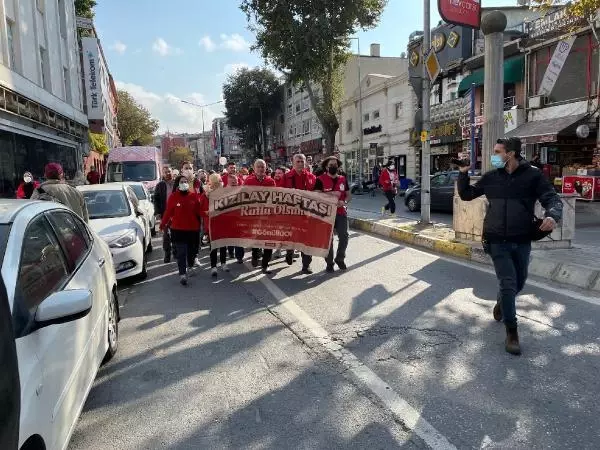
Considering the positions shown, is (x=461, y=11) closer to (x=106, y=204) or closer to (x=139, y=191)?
→ (x=106, y=204)

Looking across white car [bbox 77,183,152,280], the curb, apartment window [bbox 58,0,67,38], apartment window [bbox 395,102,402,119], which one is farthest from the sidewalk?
apartment window [bbox 58,0,67,38]

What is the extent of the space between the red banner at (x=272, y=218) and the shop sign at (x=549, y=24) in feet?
51.5

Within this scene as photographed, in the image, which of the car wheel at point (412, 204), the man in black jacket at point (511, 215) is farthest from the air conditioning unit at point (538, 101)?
the man in black jacket at point (511, 215)

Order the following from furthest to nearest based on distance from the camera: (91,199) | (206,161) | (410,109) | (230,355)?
(206,161)
(410,109)
(91,199)
(230,355)

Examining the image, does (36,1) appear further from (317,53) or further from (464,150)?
(464,150)

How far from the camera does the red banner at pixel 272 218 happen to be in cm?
782

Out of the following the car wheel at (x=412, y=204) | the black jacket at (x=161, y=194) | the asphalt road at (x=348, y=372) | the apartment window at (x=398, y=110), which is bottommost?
the asphalt road at (x=348, y=372)

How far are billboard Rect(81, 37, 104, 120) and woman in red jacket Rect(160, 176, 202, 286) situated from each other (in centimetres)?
2691

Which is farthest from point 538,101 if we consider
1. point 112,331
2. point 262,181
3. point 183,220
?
point 112,331

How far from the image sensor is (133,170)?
20.3 m

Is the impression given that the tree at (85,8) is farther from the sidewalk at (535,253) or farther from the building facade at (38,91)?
the sidewalk at (535,253)

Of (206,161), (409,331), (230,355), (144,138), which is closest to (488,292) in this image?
(409,331)

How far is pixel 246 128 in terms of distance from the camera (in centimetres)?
6225

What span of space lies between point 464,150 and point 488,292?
808 inches
